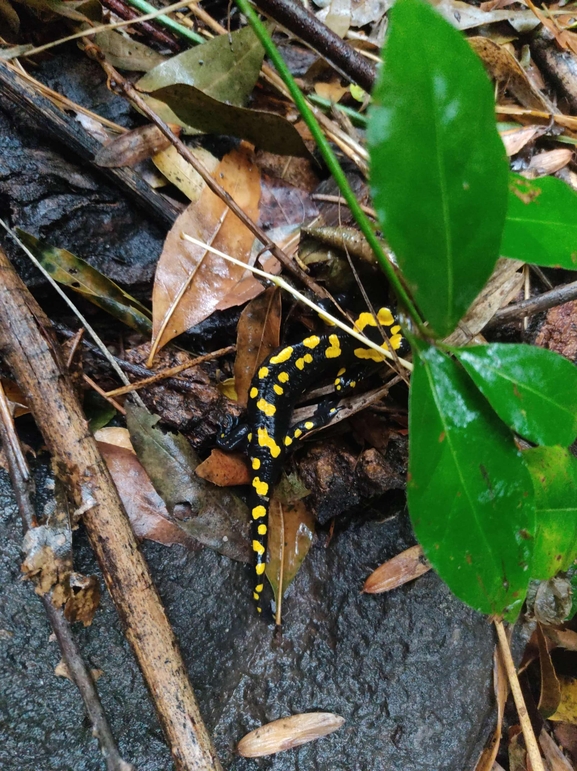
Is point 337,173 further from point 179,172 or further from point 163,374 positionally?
point 179,172

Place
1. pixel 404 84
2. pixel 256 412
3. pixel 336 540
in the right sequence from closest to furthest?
pixel 404 84, pixel 336 540, pixel 256 412

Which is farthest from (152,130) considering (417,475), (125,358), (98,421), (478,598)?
(478,598)

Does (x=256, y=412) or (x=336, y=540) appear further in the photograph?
(x=256, y=412)

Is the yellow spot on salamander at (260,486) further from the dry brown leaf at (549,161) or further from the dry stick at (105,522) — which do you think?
the dry brown leaf at (549,161)

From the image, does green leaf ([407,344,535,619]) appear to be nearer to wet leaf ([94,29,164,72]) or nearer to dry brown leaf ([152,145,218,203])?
dry brown leaf ([152,145,218,203])

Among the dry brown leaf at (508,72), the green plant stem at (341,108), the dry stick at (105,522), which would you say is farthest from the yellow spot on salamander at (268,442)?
the dry brown leaf at (508,72)

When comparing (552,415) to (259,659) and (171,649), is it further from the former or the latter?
(259,659)

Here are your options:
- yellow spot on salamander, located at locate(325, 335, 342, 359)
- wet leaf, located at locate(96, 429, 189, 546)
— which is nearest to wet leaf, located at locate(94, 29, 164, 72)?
yellow spot on salamander, located at locate(325, 335, 342, 359)
